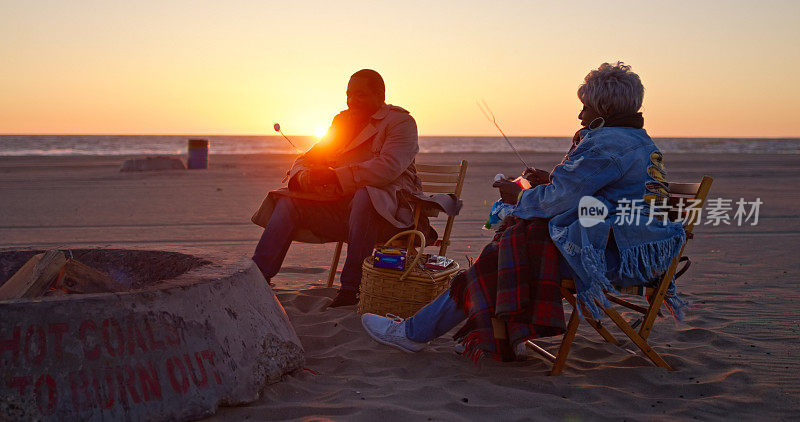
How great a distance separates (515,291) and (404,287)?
1175mm

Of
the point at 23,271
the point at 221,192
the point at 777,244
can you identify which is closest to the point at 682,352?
the point at 23,271

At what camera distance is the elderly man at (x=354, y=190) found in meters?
4.87

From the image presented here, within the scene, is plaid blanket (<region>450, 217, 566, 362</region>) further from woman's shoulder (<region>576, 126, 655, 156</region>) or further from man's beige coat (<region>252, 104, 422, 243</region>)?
man's beige coat (<region>252, 104, 422, 243</region>)

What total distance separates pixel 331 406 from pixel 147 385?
0.78m

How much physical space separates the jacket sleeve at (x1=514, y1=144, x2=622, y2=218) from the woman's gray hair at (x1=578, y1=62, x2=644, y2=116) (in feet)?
0.87

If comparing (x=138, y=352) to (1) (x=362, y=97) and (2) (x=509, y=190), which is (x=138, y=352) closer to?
(2) (x=509, y=190)

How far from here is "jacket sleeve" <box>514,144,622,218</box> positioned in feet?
10.7

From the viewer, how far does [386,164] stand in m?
4.95

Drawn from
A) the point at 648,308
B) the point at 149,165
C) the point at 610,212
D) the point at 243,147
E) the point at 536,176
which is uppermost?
the point at 536,176

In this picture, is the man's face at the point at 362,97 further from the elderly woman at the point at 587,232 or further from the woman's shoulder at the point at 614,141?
the woman's shoulder at the point at 614,141

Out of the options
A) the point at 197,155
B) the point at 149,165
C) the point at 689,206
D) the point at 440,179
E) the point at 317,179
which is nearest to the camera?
the point at 689,206

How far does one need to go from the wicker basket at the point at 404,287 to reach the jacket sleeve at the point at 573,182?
1.07 meters

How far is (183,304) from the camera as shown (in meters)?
2.88

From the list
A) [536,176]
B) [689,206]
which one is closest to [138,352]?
[536,176]
